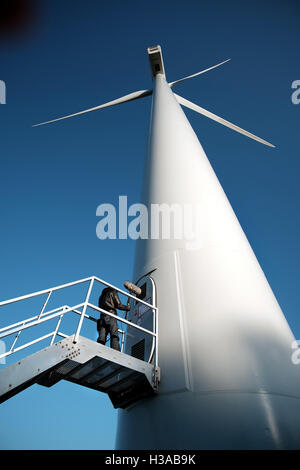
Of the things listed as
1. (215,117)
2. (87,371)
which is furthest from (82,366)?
(215,117)

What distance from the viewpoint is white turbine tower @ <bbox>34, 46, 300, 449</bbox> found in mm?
4094

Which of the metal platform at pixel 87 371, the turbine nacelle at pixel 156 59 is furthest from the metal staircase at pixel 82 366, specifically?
the turbine nacelle at pixel 156 59

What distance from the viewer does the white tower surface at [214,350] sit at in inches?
161

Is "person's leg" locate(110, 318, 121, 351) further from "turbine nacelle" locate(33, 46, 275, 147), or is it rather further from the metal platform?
"turbine nacelle" locate(33, 46, 275, 147)

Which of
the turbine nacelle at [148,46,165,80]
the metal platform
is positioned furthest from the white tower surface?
the turbine nacelle at [148,46,165,80]

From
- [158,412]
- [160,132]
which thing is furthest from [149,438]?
[160,132]

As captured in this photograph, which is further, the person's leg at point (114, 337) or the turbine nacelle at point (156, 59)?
the turbine nacelle at point (156, 59)

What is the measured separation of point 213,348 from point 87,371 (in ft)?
7.07

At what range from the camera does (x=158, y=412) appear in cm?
463

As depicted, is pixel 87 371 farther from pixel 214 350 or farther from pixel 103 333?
pixel 214 350

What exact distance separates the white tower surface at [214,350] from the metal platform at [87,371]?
0.89 ft

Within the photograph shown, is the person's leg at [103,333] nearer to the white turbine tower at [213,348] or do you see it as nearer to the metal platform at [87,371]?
the metal platform at [87,371]

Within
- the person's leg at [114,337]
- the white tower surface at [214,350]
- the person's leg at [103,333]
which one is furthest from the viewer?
the person's leg at [103,333]

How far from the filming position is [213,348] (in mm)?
4910
